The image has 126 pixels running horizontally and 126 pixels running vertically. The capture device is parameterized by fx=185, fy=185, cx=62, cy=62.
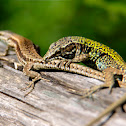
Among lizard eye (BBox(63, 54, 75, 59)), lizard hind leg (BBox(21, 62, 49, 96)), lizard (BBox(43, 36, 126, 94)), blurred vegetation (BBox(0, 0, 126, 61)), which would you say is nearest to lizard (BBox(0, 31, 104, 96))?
lizard hind leg (BBox(21, 62, 49, 96))

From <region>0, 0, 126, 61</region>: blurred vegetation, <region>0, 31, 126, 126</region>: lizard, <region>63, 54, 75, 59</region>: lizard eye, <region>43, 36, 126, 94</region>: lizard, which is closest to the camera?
<region>0, 31, 126, 126</region>: lizard

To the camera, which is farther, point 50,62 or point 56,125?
point 50,62

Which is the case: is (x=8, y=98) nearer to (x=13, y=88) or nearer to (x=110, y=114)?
(x=13, y=88)

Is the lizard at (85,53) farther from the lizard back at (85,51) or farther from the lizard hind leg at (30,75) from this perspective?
the lizard hind leg at (30,75)

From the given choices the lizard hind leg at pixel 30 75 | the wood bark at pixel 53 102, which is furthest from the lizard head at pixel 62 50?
the wood bark at pixel 53 102

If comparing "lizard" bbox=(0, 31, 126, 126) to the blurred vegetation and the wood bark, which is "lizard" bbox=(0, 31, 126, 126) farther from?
the blurred vegetation

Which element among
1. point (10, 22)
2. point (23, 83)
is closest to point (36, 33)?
point (10, 22)
